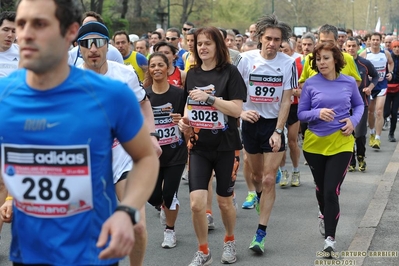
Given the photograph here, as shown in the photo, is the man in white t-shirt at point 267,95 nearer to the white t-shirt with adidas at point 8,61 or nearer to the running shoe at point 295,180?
the white t-shirt with adidas at point 8,61

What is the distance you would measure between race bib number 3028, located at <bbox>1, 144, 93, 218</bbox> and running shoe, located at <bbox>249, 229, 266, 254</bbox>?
4.13m

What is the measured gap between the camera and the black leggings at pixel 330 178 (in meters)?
6.78

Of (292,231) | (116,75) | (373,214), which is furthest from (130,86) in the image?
(373,214)

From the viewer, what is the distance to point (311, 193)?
10.1m

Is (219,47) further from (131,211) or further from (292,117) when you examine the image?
(292,117)

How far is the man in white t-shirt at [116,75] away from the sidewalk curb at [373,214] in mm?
2087

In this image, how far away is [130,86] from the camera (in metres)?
5.54

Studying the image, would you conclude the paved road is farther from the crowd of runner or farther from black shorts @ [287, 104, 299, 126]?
black shorts @ [287, 104, 299, 126]

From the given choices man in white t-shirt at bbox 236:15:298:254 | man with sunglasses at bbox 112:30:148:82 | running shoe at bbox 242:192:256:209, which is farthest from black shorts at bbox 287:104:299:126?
man in white t-shirt at bbox 236:15:298:254

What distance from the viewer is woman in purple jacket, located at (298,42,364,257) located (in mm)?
6809

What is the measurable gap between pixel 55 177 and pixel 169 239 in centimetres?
443

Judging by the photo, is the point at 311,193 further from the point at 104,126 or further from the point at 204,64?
the point at 104,126

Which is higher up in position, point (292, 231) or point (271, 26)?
point (271, 26)

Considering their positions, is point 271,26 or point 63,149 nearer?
point 63,149
